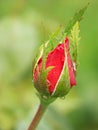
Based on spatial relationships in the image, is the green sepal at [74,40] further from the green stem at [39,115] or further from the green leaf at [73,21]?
the green stem at [39,115]

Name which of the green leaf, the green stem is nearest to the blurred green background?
the green stem

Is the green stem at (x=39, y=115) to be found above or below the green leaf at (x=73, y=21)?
below

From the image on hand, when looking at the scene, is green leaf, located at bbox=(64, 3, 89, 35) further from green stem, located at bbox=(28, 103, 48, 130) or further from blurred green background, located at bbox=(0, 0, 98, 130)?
blurred green background, located at bbox=(0, 0, 98, 130)

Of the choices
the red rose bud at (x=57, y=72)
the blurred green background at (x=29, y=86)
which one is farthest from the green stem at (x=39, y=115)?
the blurred green background at (x=29, y=86)

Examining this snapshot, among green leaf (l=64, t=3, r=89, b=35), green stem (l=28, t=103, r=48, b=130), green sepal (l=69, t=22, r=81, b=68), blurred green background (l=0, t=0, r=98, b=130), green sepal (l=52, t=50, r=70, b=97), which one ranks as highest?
green leaf (l=64, t=3, r=89, b=35)

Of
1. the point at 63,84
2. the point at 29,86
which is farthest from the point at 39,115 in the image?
the point at 29,86

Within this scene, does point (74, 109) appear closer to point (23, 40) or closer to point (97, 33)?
point (23, 40)

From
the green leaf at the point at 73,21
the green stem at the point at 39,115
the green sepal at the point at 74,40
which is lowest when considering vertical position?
the green stem at the point at 39,115

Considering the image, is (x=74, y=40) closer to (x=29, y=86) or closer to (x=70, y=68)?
(x=70, y=68)

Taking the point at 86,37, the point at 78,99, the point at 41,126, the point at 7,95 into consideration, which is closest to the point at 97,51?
the point at 86,37
